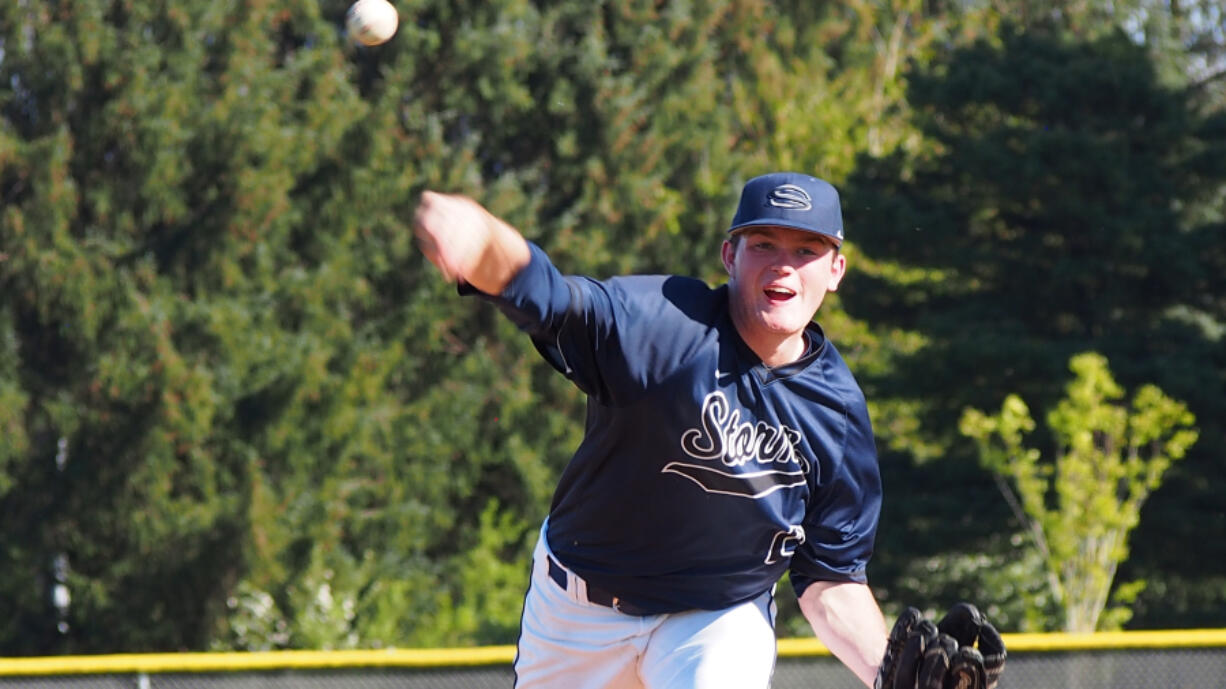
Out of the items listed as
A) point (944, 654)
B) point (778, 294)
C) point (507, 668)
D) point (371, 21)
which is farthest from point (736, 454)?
point (507, 668)

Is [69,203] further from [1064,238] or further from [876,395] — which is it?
[1064,238]

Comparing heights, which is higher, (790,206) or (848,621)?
(790,206)

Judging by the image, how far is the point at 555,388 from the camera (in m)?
18.9

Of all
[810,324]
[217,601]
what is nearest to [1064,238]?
[217,601]

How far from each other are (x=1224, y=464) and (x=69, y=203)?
11345 mm

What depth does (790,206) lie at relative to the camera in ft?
10.3

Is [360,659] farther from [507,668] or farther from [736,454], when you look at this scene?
[736,454]

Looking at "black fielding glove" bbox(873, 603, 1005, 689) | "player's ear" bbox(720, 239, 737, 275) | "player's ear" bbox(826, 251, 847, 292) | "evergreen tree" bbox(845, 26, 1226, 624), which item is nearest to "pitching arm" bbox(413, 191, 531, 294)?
"player's ear" bbox(720, 239, 737, 275)

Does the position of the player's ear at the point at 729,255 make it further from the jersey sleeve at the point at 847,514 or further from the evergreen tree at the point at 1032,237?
the evergreen tree at the point at 1032,237

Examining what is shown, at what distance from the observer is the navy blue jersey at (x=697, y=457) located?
310 cm

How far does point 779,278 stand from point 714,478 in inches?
17.8

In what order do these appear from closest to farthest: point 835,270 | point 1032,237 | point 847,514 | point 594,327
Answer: point 594,327
point 835,270
point 847,514
point 1032,237

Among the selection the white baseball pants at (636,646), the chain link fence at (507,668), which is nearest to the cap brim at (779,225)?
the white baseball pants at (636,646)

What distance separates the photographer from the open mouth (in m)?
3.13
